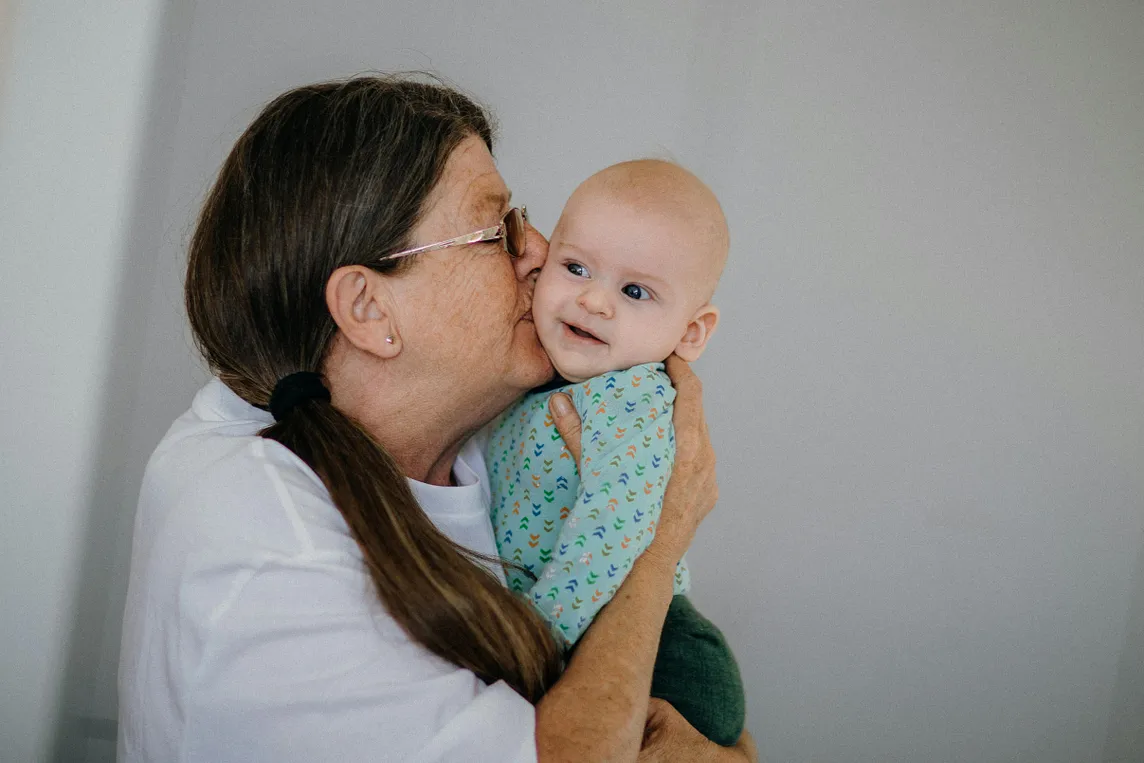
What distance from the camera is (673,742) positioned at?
1.62m

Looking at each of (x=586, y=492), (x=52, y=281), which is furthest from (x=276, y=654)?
(x=52, y=281)

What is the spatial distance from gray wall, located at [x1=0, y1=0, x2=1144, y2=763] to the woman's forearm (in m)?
1.45

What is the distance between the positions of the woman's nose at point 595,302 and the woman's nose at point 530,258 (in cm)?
18

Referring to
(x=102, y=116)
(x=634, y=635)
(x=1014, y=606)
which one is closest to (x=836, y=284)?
(x=1014, y=606)

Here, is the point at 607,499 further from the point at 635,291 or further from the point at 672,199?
the point at 672,199

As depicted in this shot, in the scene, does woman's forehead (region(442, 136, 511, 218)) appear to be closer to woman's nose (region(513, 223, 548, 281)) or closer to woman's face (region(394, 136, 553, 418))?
woman's face (region(394, 136, 553, 418))

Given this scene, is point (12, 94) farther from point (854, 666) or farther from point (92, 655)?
point (854, 666)

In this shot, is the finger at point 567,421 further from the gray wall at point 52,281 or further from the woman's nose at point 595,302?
the gray wall at point 52,281

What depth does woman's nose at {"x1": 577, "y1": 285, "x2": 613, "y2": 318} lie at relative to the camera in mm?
1666

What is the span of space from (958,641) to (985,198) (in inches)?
56.6

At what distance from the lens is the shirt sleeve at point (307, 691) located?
1.18 meters

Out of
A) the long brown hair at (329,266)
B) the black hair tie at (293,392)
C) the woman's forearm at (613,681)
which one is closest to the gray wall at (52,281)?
the long brown hair at (329,266)

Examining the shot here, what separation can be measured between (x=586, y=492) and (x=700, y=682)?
48 centimetres

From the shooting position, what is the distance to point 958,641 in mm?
3086
